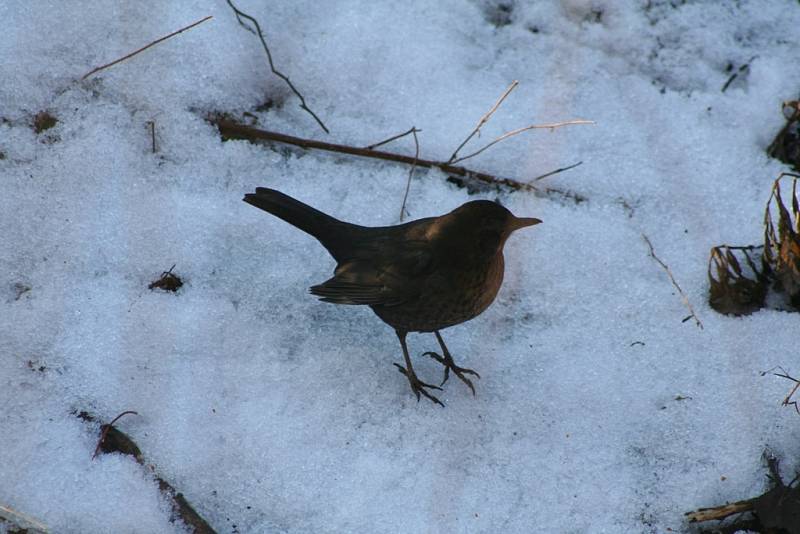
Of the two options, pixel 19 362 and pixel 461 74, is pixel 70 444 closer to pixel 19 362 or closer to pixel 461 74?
pixel 19 362

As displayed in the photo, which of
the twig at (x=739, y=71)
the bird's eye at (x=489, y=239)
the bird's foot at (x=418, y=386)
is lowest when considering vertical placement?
the bird's foot at (x=418, y=386)

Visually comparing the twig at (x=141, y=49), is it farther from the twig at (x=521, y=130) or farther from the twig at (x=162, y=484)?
the twig at (x=162, y=484)

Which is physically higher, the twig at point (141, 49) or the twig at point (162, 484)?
the twig at point (141, 49)

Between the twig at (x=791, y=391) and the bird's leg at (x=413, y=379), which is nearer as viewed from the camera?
the twig at (x=791, y=391)

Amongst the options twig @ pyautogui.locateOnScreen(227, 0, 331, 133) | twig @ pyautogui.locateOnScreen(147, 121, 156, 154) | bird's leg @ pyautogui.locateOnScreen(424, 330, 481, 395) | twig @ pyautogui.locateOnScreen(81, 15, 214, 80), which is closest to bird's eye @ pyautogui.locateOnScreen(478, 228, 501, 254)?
bird's leg @ pyautogui.locateOnScreen(424, 330, 481, 395)

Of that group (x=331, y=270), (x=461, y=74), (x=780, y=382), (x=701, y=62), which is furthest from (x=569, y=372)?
(x=701, y=62)

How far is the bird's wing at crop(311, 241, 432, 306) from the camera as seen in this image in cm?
287

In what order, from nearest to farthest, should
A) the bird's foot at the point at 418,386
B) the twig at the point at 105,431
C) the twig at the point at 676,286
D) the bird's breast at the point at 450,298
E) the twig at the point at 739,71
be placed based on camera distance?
the twig at the point at 105,431 → the bird's breast at the point at 450,298 → the bird's foot at the point at 418,386 → the twig at the point at 676,286 → the twig at the point at 739,71

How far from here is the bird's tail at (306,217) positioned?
3074 millimetres

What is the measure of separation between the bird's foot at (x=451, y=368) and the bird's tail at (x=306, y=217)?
562mm

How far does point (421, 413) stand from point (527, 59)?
1971 mm

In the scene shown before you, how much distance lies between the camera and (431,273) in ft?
9.43

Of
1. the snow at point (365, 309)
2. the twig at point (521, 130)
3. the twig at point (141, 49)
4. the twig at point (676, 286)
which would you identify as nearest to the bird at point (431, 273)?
the snow at point (365, 309)

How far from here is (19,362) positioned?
2803mm
